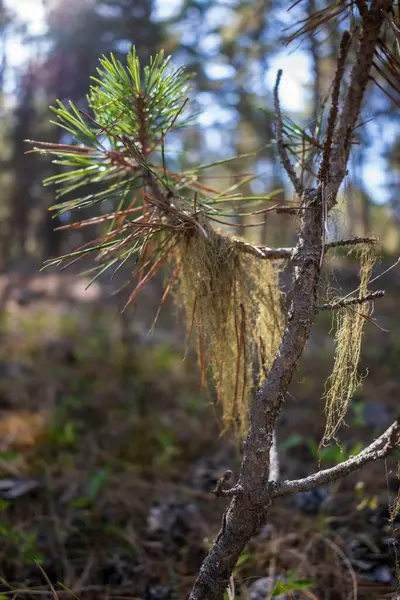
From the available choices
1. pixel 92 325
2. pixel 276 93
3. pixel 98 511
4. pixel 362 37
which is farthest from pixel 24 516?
pixel 92 325

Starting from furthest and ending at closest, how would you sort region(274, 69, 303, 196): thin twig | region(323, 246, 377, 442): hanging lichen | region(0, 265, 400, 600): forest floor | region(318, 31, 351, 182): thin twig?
region(0, 265, 400, 600): forest floor → region(274, 69, 303, 196): thin twig → region(323, 246, 377, 442): hanging lichen → region(318, 31, 351, 182): thin twig

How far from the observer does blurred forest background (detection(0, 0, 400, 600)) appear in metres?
1.75

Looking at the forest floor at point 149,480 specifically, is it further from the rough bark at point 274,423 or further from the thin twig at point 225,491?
the thin twig at point 225,491

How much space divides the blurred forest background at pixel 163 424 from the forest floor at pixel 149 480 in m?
0.01

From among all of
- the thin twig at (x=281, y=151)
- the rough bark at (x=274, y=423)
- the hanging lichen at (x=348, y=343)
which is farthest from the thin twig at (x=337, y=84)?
the hanging lichen at (x=348, y=343)

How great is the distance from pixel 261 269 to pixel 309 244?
21 cm

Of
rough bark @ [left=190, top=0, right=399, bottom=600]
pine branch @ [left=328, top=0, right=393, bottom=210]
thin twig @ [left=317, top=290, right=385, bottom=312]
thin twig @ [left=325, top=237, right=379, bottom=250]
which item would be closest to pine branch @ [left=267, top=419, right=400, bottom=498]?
rough bark @ [left=190, top=0, right=399, bottom=600]

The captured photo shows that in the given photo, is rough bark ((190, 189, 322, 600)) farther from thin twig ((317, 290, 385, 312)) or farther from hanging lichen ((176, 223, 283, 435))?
hanging lichen ((176, 223, 283, 435))

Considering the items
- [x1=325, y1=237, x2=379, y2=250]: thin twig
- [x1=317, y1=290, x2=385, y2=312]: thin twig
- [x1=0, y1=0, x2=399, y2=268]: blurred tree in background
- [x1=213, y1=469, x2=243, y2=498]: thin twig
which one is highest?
[x1=0, y1=0, x2=399, y2=268]: blurred tree in background

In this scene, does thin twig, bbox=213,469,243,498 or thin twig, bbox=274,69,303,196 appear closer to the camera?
thin twig, bbox=213,469,243,498

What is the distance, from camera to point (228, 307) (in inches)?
50.1

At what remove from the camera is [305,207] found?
1.12 m

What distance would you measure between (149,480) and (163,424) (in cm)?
69

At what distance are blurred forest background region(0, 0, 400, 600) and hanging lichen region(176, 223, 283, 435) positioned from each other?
0.11 meters
